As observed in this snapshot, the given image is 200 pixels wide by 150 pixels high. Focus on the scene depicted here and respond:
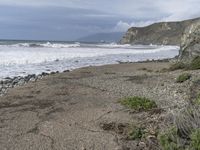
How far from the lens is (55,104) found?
36.6ft

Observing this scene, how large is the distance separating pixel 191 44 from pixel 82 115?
1123 centimetres

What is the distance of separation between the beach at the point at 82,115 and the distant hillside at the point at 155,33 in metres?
123

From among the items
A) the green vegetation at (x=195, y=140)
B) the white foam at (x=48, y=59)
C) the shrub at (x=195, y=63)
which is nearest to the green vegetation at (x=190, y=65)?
the shrub at (x=195, y=63)

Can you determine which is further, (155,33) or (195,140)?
(155,33)

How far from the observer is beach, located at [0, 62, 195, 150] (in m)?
7.47

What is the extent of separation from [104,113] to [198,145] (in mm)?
4126

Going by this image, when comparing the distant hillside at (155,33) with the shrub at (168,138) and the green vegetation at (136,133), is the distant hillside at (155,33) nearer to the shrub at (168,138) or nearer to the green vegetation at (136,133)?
the green vegetation at (136,133)

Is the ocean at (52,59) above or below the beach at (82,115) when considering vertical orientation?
below

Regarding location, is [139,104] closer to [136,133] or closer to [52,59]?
[136,133]

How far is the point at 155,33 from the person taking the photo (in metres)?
150

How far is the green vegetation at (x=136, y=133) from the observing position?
7.57 metres

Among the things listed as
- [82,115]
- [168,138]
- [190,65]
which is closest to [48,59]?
[190,65]

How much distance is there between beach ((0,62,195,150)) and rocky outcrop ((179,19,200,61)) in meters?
5.05

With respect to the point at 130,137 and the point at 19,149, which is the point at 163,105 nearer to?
the point at 130,137
